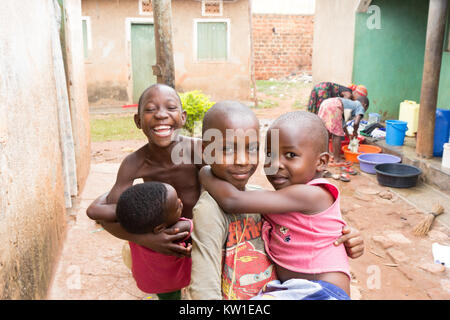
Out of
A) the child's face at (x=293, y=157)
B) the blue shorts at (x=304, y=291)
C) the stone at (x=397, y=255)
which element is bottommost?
the stone at (x=397, y=255)

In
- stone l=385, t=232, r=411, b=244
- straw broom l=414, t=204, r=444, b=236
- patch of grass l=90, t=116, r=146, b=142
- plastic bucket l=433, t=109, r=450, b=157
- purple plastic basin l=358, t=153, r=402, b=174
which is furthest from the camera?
patch of grass l=90, t=116, r=146, b=142

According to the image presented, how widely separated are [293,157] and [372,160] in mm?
5420

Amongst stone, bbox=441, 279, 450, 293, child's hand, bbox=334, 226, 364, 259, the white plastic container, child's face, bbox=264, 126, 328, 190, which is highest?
child's face, bbox=264, 126, 328, 190

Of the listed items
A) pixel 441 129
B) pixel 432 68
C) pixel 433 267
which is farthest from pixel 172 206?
pixel 441 129

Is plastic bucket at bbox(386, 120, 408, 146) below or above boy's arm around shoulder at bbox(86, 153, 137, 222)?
below

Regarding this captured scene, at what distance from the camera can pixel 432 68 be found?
5.68m

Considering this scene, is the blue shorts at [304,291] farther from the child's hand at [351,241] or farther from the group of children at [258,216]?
the child's hand at [351,241]

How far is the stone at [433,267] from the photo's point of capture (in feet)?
11.4

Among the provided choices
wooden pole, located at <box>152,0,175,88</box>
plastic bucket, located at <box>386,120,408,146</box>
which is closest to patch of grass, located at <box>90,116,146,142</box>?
wooden pole, located at <box>152,0,175,88</box>

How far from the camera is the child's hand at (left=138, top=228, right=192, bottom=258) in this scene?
1.71 m

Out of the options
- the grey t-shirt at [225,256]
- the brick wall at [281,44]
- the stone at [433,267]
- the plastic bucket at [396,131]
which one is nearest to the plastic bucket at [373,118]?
the plastic bucket at [396,131]

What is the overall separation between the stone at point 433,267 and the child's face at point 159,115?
276 centimetres

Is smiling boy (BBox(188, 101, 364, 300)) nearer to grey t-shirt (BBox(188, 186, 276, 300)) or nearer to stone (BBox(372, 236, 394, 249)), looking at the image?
grey t-shirt (BBox(188, 186, 276, 300))
